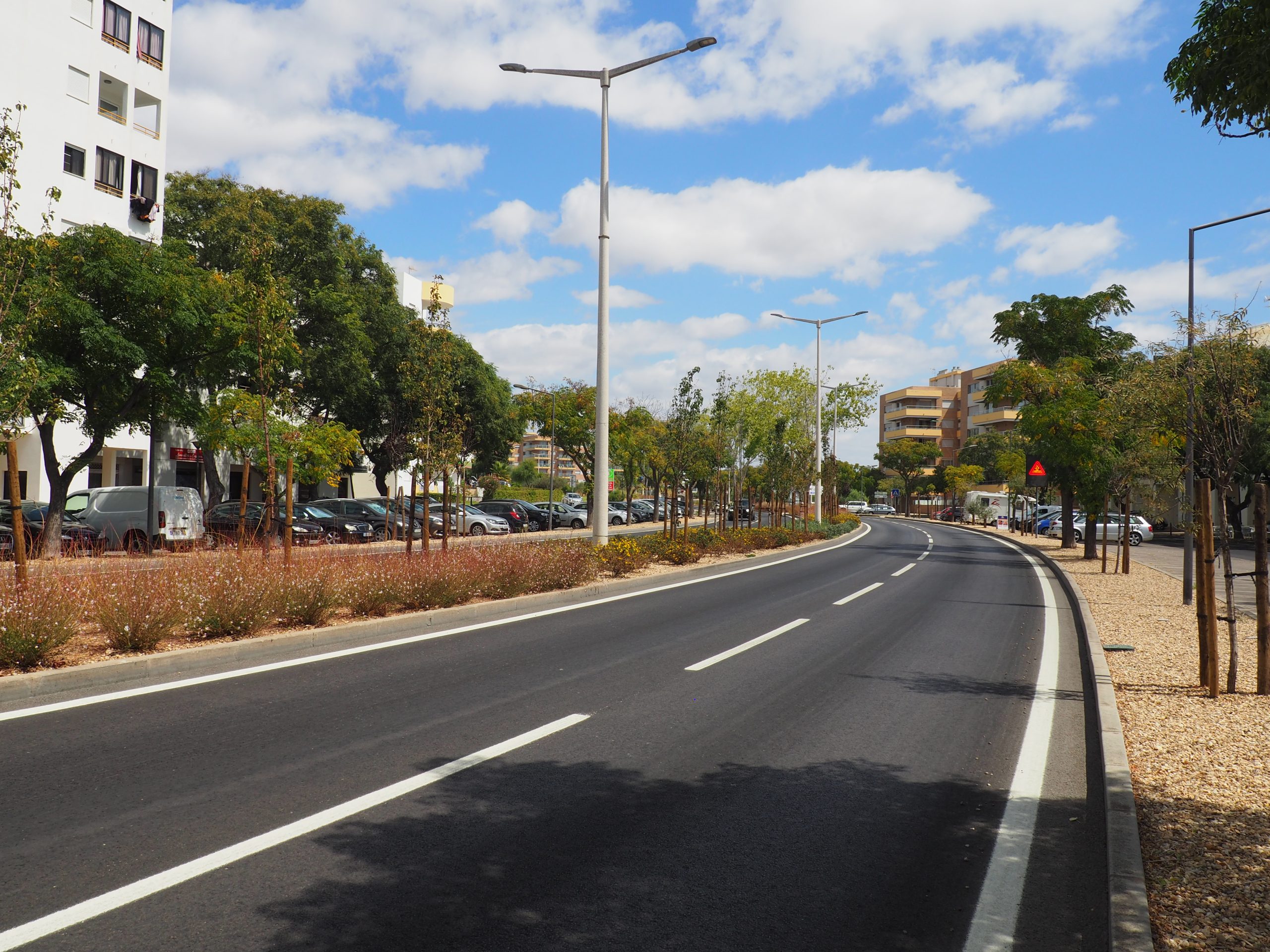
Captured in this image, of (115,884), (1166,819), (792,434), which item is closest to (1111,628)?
(1166,819)

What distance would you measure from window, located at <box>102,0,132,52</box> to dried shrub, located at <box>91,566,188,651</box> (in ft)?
106

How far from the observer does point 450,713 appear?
21.1ft

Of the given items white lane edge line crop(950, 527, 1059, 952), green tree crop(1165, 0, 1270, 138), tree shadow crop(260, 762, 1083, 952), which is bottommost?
white lane edge line crop(950, 527, 1059, 952)

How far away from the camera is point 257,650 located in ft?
27.3

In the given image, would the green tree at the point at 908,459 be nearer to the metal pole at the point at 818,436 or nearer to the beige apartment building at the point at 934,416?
the beige apartment building at the point at 934,416

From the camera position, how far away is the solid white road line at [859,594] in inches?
560

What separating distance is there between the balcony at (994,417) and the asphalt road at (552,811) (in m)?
98.3

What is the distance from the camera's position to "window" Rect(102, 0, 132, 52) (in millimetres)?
32281

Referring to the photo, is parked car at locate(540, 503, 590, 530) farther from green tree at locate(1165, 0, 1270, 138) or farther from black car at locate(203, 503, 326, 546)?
green tree at locate(1165, 0, 1270, 138)

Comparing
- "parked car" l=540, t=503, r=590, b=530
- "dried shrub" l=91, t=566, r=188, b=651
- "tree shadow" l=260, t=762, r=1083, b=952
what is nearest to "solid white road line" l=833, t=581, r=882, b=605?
"tree shadow" l=260, t=762, r=1083, b=952

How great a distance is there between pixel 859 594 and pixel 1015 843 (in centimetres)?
1137

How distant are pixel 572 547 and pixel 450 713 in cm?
911

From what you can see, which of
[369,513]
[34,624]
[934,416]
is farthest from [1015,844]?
[934,416]

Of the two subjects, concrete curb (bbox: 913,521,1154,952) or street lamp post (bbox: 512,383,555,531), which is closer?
concrete curb (bbox: 913,521,1154,952)
